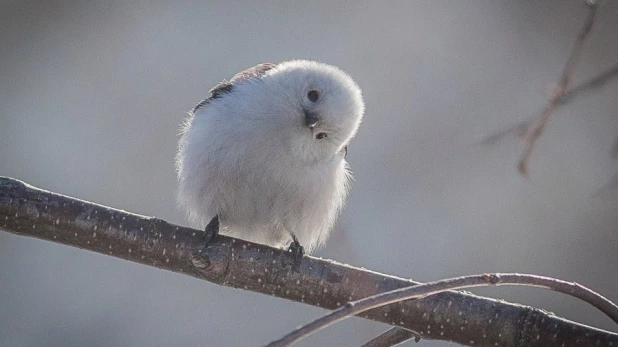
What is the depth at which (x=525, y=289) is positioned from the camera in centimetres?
466

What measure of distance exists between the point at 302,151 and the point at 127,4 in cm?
334

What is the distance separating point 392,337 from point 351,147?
3216 millimetres

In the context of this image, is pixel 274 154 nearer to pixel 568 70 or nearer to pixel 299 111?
pixel 299 111

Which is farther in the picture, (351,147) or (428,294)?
(351,147)

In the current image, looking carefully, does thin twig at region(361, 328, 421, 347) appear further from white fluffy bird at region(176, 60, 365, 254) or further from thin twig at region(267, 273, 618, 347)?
white fluffy bird at region(176, 60, 365, 254)

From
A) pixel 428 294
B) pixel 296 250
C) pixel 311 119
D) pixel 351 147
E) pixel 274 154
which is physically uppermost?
pixel 351 147

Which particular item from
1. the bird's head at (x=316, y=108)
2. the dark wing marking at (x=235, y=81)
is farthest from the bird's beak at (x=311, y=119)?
the dark wing marking at (x=235, y=81)

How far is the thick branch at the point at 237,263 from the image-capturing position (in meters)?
1.81

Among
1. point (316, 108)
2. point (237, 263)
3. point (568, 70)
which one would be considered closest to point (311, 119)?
point (316, 108)

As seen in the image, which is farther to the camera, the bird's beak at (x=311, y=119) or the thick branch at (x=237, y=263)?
the bird's beak at (x=311, y=119)

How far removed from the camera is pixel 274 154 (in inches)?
97.3

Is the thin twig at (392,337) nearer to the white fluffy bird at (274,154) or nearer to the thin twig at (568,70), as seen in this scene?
the thin twig at (568,70)

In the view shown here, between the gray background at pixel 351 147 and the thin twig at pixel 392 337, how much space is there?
264 cm

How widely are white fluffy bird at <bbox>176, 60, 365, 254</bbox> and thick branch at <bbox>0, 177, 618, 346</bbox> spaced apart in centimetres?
43
